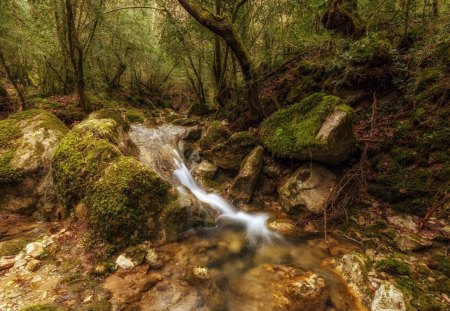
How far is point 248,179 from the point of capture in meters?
6.04

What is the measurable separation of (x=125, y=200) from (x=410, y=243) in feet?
15.1

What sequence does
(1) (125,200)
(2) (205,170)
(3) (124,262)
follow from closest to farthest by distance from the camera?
(3) (124,262) → (1) (125,200) → (2) (205,170)

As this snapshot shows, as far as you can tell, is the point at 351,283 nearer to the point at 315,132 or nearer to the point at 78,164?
the point at 315,132

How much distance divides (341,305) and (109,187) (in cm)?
385

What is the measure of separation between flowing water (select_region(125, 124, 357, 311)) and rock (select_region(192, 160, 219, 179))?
4.59 feet

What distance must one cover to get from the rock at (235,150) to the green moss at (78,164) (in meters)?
3.01

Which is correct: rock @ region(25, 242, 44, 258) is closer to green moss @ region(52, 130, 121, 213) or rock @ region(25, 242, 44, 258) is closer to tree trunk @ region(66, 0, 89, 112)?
green moss @ region(52, 130, 121, 213)

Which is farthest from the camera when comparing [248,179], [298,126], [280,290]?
[248,179]

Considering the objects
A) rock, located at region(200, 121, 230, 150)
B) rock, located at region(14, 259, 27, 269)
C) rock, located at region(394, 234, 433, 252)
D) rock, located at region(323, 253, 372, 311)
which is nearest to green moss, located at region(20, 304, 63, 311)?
rock, located at region(14, 259, 27, 269)

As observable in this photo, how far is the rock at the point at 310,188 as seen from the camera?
5.06 meters

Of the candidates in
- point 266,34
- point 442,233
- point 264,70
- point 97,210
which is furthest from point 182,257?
point 266,34

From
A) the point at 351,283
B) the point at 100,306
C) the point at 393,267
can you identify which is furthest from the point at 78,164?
the point at 393,267

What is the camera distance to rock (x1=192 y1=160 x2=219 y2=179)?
7.21 meters

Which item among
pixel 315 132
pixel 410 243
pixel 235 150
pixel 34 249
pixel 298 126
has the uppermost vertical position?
pixel 298 126
